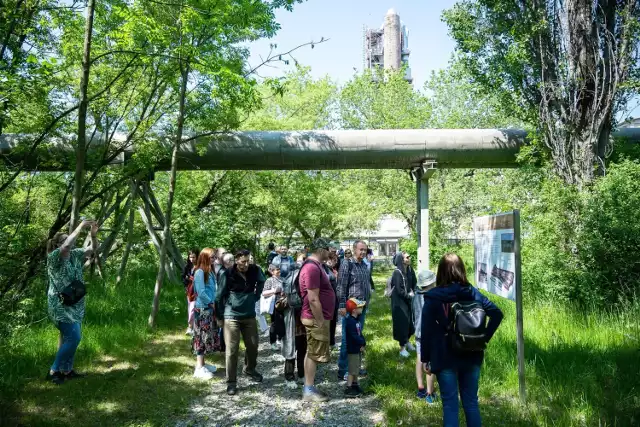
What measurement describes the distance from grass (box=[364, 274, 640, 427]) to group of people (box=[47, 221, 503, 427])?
1.39 ft

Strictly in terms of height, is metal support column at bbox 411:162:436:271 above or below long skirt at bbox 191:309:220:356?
above

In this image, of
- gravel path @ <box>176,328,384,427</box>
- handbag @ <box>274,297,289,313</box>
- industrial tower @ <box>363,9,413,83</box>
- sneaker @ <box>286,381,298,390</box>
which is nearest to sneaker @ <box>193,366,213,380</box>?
gravel path @ <box>176,328,384,427</box>

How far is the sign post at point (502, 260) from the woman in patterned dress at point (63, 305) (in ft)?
15.9

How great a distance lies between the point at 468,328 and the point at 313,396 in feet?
8.56

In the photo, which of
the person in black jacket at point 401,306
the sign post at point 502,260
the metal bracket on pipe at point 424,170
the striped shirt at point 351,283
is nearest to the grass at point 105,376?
the striped shirt at point 351,283

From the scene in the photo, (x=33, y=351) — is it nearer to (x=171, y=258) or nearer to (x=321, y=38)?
(x=321, y=38)

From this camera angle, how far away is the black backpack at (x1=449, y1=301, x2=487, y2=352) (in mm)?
3359

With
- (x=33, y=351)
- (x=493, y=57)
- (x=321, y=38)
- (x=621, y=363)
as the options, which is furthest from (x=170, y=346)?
(x=493, y=57)

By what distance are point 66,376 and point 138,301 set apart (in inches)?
172

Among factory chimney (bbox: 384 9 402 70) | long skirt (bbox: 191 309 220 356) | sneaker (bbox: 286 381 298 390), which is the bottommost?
sneaker (bbox: 286 381 298 390)

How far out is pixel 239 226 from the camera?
55.8ft

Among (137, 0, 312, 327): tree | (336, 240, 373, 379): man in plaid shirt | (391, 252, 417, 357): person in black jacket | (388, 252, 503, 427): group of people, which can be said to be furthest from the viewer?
(137, 0, 312, 327): tree

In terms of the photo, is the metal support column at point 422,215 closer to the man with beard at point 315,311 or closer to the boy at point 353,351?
the boy at point 353,351

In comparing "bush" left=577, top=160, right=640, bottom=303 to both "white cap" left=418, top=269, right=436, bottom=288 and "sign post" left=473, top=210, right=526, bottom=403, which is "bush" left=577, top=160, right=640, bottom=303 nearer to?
"sign post" left=473, top=210, right=526, bottom=403
